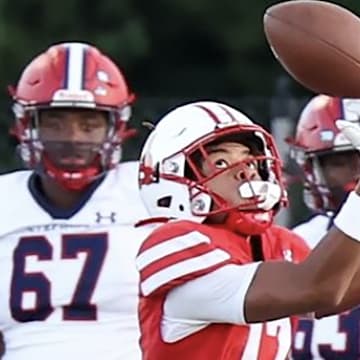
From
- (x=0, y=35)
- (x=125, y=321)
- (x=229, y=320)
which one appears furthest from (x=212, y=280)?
(x=0, y=35)

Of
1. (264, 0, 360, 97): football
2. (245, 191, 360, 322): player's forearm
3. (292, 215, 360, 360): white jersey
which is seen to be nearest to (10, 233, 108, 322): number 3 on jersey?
(292, 215, 360, 360): white jersey

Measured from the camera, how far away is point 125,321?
6.47m

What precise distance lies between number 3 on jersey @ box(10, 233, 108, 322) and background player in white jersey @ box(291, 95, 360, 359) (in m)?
0.59

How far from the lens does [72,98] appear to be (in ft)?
22.4

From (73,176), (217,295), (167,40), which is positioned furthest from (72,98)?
(167,40)

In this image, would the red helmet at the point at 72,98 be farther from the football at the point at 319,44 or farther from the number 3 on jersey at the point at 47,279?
the football at the point at 319,44

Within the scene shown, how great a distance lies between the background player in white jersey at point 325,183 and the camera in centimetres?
645

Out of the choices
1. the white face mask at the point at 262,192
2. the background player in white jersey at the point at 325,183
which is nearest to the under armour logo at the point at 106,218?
the background player in white jersey at the point at 325,183

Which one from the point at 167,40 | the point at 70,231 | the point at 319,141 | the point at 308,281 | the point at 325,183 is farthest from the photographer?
the point at 167,40

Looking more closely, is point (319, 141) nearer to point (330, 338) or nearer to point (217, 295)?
point (330, 338)

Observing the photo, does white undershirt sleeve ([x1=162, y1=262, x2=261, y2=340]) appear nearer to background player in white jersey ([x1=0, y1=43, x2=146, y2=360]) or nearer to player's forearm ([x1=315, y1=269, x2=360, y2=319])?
player's forearm ([x1=315, y1=269, x2=360, y2=319])

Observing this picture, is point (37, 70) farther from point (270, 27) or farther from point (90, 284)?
point (270, 27)

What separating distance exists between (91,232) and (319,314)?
1429 millimetres

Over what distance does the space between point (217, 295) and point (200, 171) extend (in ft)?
1.03
